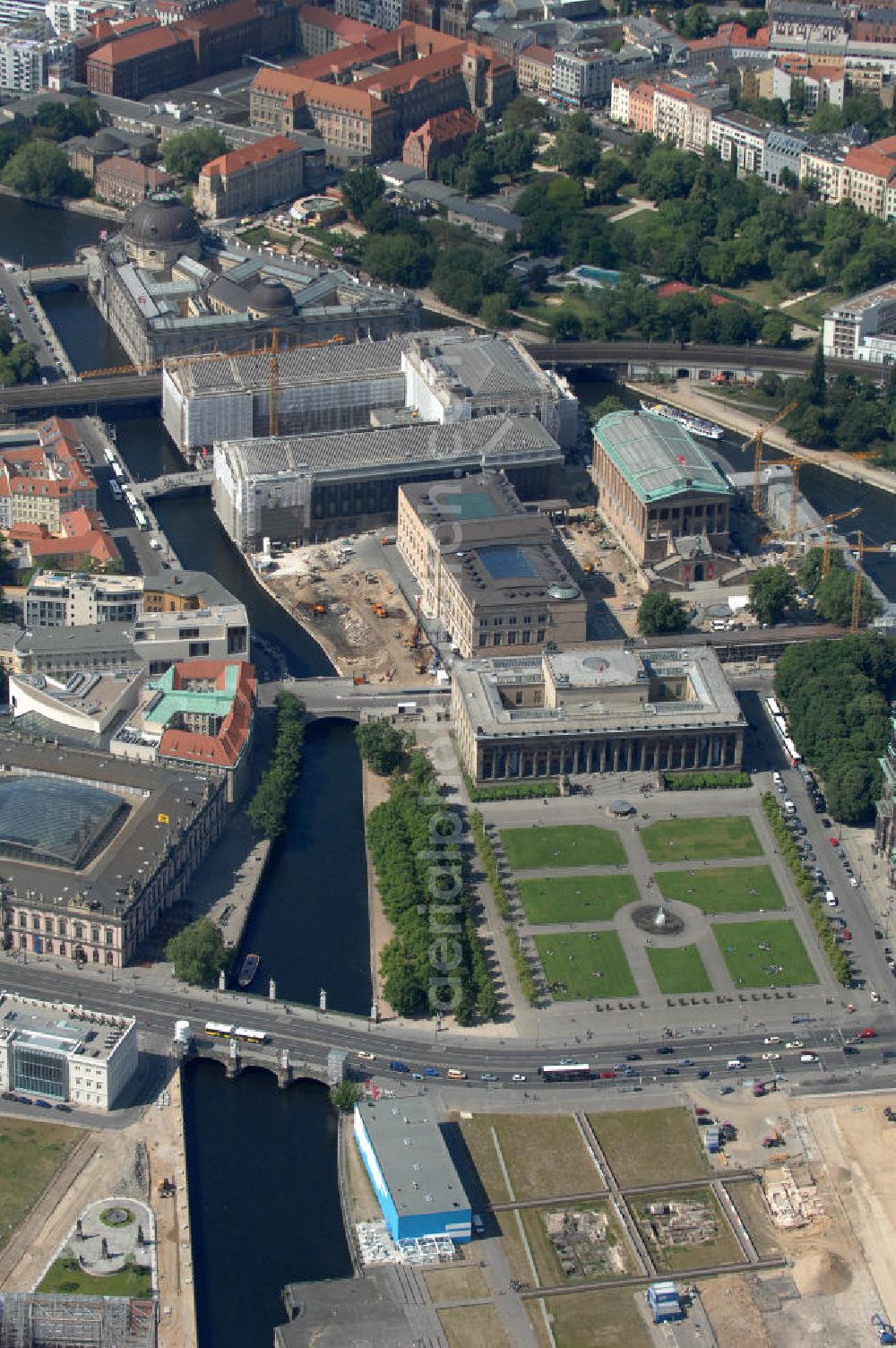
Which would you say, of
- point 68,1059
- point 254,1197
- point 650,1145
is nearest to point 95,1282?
point 254,1197

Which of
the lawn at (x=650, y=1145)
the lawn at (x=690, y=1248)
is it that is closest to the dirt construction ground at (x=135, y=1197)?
the lawn at (x=650, y=1145)

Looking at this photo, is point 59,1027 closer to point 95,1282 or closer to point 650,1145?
point 95,1282

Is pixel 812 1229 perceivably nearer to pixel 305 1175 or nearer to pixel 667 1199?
pixel 667 1199

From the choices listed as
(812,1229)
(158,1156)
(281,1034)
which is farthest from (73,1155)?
(812,1229)

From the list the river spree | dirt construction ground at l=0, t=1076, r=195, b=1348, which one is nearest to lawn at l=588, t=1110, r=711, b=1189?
the river spree

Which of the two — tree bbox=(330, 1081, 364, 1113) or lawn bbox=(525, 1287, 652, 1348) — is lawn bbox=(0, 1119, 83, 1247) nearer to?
tree bbox=(330, 1081, 364, 1113)
